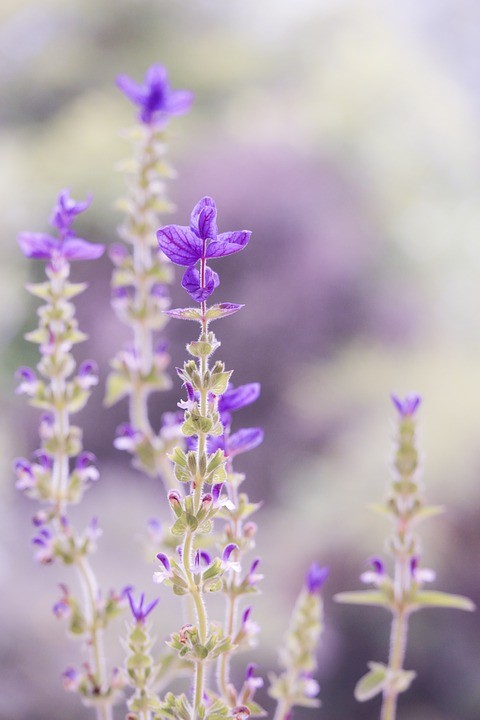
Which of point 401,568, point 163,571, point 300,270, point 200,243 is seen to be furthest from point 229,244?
point 300,270

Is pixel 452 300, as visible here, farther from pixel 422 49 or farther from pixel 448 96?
pixel 422 49

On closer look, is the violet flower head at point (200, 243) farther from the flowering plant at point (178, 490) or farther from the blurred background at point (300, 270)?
the blurred background at point (300, 270)

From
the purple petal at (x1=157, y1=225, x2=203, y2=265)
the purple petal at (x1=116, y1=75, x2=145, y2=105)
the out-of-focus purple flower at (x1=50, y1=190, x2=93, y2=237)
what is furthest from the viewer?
the purple petal at (x1=116, y1=75, x2=145, y2=105)

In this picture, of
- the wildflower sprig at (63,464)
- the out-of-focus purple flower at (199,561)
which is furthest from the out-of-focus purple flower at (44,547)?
the out-of-focus purple flower at (199,561)

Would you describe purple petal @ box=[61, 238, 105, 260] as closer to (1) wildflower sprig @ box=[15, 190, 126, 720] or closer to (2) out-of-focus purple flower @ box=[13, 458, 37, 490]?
(1) wildflower sprig @ box=[15, 190, 126, 720]

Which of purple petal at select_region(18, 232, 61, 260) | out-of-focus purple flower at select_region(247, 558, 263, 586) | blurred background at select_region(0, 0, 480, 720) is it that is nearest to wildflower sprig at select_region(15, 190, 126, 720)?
purple petal at select_region(18, 232, 61, 260)

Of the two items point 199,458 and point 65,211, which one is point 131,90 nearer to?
point 65,211
